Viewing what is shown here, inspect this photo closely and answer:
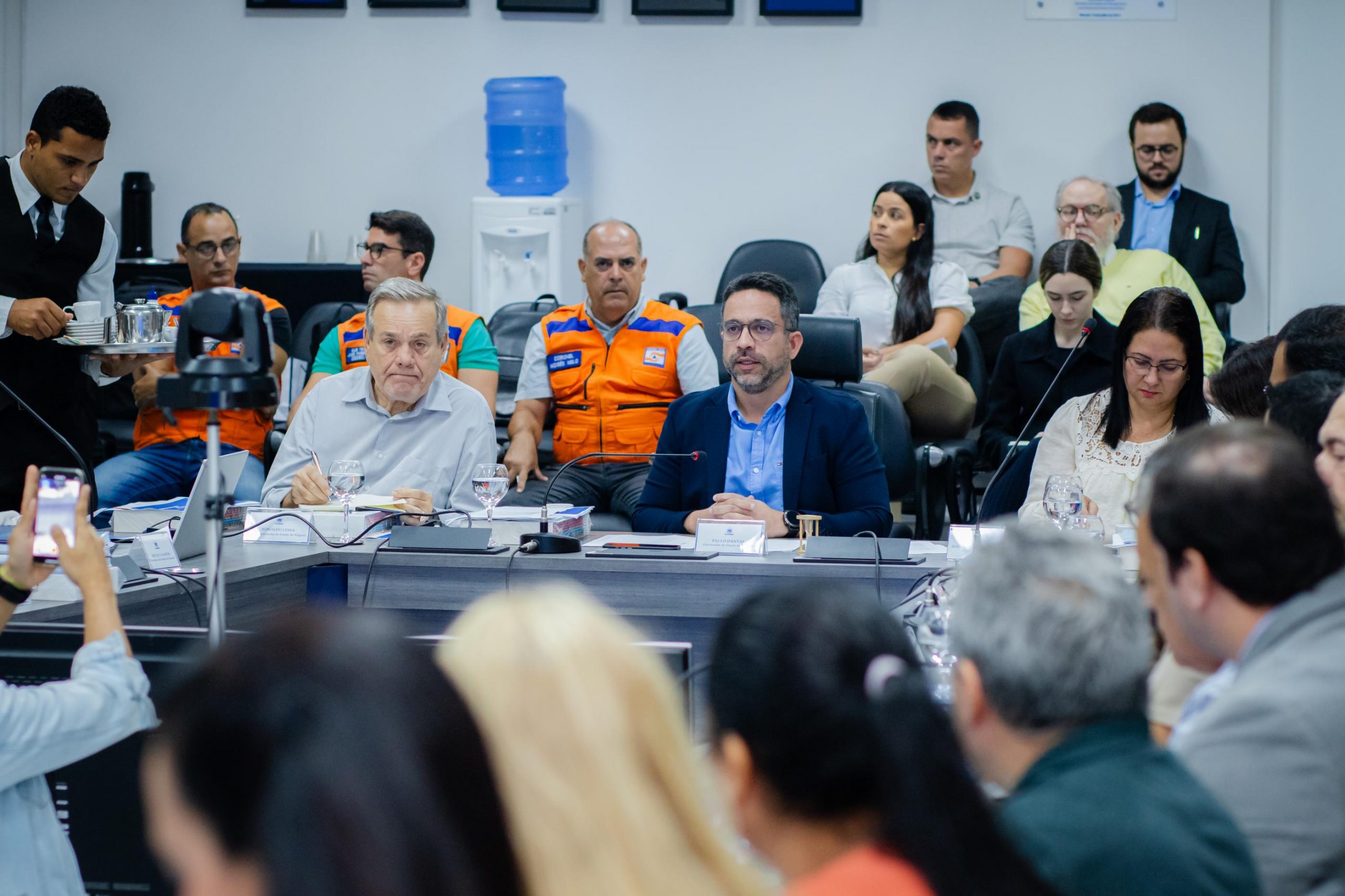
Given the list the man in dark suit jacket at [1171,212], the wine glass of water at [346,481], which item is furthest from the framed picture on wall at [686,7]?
the wine glass of water at [346,481]

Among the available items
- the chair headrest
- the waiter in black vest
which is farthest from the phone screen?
the chair headrest

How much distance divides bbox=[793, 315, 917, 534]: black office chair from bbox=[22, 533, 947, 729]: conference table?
0.95 meters

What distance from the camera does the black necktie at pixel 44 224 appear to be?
152 inches

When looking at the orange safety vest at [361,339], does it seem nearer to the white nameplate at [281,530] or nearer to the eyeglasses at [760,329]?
the eyeglasses at [760,329]

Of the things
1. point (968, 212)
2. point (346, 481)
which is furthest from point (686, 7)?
point (346, 481)

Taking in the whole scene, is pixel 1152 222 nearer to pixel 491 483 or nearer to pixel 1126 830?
pixel 491 483

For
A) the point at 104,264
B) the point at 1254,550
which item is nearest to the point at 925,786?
the point at 1254,550

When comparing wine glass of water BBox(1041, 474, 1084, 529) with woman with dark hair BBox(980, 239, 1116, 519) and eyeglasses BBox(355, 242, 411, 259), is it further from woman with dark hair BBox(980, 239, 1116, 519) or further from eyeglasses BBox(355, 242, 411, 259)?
eyeglasses BBox(355, 242, 411, 259)

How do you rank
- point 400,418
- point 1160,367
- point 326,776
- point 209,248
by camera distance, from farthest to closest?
point 209,248
point 400,418
point 1160,367
point 326,776

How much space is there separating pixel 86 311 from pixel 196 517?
1328 millimetres

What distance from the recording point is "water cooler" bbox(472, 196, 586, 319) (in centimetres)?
590

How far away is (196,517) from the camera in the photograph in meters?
2.74

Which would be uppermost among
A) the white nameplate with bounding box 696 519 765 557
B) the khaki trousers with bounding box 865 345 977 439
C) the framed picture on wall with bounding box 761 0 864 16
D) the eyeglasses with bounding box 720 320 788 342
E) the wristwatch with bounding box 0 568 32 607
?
the framed picture on wall with bounding box 761 0 864 16

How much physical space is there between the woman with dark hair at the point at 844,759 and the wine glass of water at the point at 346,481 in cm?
209
